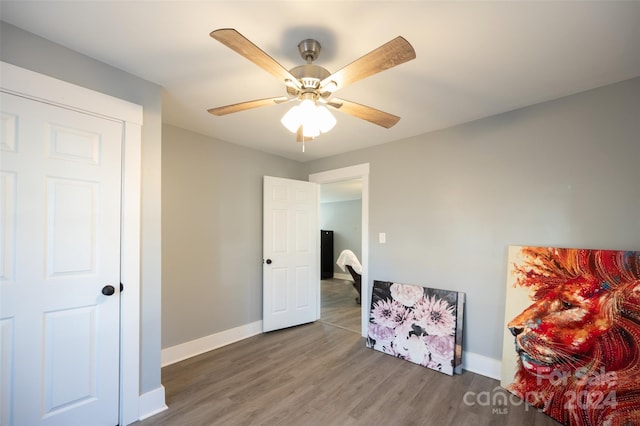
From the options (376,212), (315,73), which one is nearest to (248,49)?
(315,73)

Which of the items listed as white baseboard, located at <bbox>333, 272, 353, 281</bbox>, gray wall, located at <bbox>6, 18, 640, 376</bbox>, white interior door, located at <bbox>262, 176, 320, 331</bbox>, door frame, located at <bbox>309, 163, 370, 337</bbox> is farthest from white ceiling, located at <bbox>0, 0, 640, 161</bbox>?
white baseboard, located at <bbox>333, 272, 353, 281</bbox>

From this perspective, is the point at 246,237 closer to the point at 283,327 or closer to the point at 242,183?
the point at 242,183

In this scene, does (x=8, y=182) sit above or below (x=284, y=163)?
below

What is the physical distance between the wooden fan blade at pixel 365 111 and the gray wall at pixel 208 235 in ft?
6.55

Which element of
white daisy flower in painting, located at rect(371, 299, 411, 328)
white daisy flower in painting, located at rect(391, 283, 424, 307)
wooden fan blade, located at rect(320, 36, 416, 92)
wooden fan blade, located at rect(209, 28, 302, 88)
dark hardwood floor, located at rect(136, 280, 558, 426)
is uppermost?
wooden fan blade, located at rect(209, 28, 302, 88)

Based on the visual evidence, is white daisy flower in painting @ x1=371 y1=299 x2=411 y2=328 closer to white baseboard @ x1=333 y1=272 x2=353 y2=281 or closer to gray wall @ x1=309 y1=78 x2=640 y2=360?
gray wall @ x1=309 y1=78 x2=640 y2=360

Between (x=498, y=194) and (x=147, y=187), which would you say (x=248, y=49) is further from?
(x=498, y=194)

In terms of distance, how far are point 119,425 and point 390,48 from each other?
272 cm

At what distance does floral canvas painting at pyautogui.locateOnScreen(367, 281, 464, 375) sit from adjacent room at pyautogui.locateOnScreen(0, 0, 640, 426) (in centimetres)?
2

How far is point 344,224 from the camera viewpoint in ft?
26.8

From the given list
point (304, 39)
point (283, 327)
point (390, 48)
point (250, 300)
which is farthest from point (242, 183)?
point (390, 48)

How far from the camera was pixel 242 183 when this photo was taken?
11.3 ft

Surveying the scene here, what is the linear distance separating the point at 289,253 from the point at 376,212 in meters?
1.31

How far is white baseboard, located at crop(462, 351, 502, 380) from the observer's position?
8.05 feet
